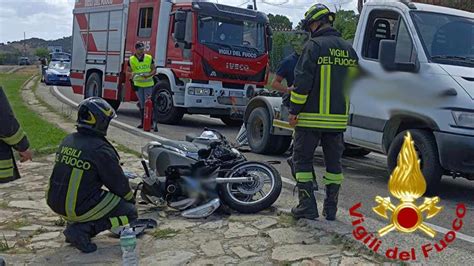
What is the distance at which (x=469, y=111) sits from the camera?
607 cm

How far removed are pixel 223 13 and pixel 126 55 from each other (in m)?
3.22

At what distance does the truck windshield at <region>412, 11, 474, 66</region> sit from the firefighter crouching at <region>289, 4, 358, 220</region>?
1717 millimetres

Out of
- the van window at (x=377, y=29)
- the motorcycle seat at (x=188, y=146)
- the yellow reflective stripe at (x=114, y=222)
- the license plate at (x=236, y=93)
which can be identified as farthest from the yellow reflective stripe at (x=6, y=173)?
the license plate at (x=236, y=93)

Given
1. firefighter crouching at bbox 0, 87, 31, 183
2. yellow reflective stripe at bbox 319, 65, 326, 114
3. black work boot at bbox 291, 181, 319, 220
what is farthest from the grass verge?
yellow reflective stripe at bbox 319, 65, 326, 114

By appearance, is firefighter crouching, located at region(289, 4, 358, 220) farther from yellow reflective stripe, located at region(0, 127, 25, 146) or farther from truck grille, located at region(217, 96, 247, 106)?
truck grille, located at region(217, 96, 247, 106)

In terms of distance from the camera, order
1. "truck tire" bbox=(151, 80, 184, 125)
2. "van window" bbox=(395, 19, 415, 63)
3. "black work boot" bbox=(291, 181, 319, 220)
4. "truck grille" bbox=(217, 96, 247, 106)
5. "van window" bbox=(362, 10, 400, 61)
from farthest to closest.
→ "truck tire" bbox=(151, 80, 184, 125) → "truck grille" bbox=(217, 96, 247, 106) → "van window" bbox=(362, 10, 400, 61) → "van window" bbox=(395, 19, 415, 63) → "black work boot" bbox=(291, 181, 319, 220)

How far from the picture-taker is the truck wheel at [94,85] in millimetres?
16472

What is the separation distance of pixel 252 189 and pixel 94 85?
11858 mm

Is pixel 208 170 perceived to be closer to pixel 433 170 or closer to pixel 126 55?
pixel 433 170

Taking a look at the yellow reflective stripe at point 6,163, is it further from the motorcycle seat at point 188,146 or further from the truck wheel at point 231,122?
the truck wheel at point 231,122

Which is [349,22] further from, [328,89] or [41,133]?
[41,133]

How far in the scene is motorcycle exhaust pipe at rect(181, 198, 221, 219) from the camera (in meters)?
5.70

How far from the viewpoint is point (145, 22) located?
1442cm

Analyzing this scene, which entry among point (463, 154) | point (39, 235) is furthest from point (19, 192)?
point (463, 154)
